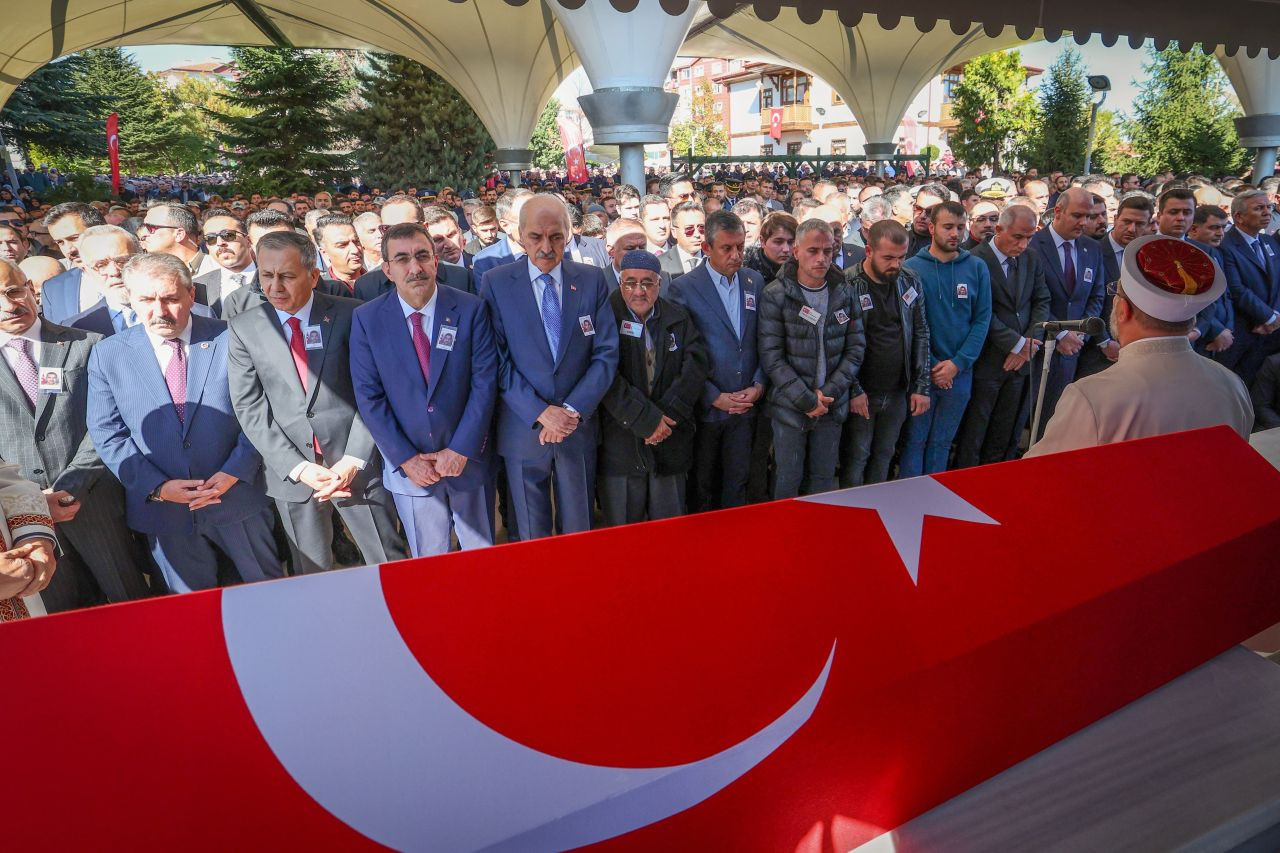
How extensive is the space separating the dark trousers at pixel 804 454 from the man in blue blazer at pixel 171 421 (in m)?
2.90

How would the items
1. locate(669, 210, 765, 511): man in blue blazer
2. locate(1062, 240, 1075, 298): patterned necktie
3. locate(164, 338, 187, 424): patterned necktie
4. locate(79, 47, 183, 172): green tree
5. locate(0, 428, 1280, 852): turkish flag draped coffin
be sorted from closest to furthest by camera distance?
locate(0, 428, 1280, 852): turkish flag draped coffin < locate(164, 338, 187, 424): patterned necktie < locate(669, 210, 765, 511): man in blue blazer < locate(1062, 240, 1075, 298): patterned necktie < locate(79, 47, 183, 172): green tree

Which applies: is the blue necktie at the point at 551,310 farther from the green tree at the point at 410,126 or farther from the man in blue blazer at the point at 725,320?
the green tree at the point at 410,126

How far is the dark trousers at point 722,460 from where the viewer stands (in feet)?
14.3

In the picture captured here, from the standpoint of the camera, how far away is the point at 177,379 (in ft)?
10.5

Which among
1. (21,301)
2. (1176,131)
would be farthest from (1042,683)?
(1176,131)

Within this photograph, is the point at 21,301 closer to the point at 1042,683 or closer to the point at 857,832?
the point at 857,832

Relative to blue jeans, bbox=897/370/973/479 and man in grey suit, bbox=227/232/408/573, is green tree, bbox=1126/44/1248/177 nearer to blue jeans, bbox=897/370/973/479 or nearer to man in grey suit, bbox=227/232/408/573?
blue jeans, bbox=897/370/973/479

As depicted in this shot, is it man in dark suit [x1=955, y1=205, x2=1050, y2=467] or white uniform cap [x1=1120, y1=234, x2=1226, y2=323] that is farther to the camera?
man in dark suit [x1=955, y1=205, x2=1050, y2=467]

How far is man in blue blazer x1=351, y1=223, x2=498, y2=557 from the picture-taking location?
3320 mm

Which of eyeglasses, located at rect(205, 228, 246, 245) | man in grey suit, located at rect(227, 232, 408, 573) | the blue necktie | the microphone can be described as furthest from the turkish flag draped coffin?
eyeglasses, located at rect(205, 228, 246, 245)

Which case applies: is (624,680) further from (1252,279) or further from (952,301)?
(1252,279)

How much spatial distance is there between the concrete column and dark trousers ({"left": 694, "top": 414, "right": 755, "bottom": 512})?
6.20 m

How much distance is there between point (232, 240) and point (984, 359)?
5.25m

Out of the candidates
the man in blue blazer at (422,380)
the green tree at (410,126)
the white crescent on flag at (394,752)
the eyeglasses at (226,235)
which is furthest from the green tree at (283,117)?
the white crescent on flag at (394,752)
